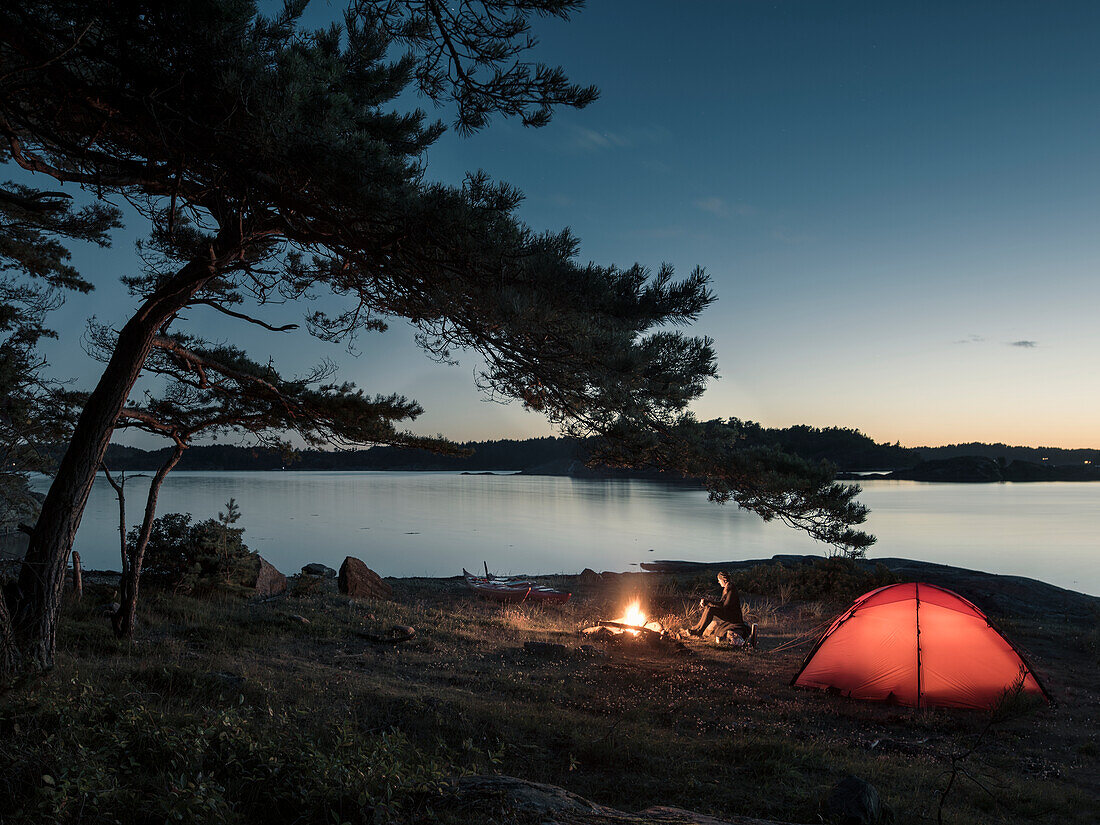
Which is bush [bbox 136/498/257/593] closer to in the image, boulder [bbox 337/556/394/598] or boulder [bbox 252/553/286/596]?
boulder [bbox 252/553/286/596]

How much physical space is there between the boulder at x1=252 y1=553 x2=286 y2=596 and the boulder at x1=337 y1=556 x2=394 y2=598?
1.35 meters

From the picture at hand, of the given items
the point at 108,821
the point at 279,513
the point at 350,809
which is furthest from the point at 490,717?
the point at 279,513

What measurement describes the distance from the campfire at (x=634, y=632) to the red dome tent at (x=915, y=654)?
2.51m

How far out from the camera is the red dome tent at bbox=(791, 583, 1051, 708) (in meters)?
8.59

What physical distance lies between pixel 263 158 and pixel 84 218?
542 centimetres

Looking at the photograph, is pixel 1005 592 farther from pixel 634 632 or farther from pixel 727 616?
pixel 634 632

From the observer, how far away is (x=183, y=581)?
1260 centimetres

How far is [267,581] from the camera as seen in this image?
1414cm

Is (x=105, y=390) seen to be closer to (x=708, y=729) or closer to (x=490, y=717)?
(x=490, y=717)

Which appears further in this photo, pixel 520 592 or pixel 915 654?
pixel 520 592

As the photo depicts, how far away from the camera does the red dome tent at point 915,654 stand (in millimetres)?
8586

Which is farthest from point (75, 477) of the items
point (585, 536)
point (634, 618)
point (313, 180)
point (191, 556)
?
point (585, 536)

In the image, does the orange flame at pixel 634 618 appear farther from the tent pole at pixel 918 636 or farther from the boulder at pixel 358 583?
the boulder at pixel 358 583

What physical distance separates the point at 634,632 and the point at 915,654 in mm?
4696
